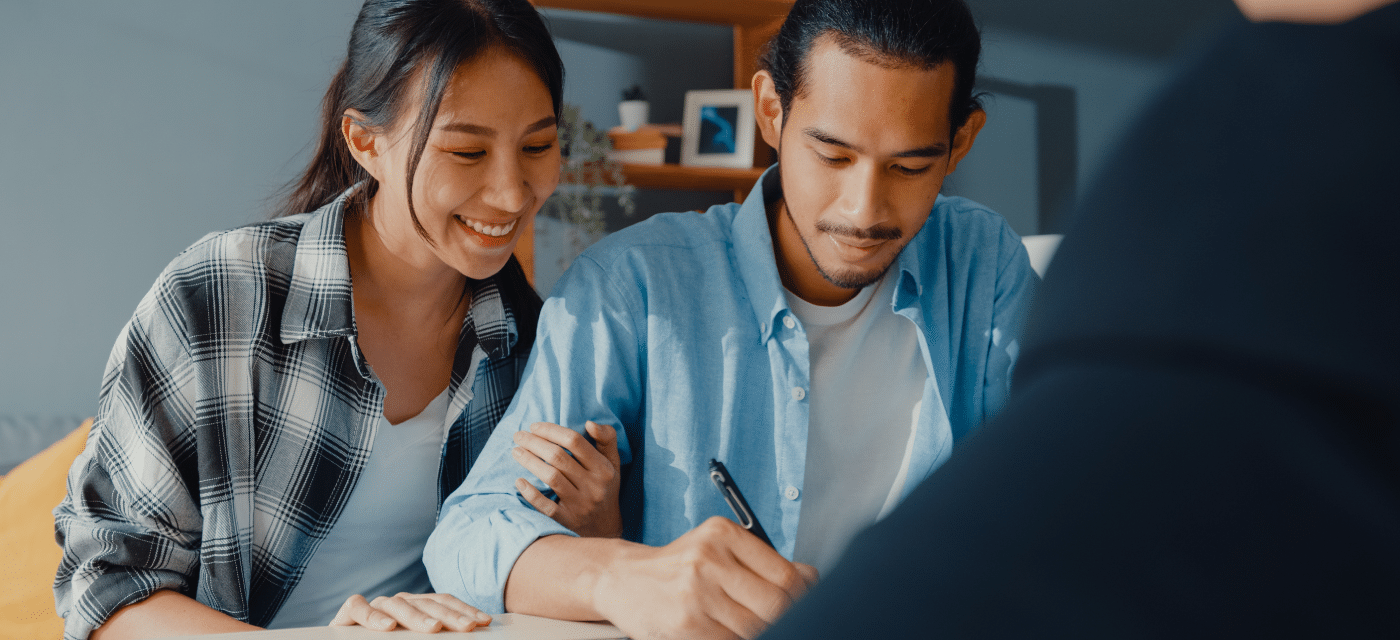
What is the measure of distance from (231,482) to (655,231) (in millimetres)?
613

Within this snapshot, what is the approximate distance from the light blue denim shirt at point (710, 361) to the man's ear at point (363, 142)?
308 millimetres

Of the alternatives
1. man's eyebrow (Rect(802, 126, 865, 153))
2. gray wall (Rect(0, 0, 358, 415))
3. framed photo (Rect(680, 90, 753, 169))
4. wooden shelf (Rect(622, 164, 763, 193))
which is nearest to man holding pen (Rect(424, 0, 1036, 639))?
man's eyebrow (Rect(802, 126, 865, 153))

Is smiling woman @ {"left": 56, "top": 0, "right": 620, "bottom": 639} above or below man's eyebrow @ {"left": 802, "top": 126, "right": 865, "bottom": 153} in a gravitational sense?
below

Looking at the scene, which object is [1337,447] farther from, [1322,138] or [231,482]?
[231,482]

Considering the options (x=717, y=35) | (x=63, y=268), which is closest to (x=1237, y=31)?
(x=63, y=268)

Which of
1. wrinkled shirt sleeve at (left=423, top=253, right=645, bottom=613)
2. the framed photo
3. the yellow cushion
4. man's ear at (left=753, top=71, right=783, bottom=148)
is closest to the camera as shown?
wrinkled shirt sleeve at (left=423, top=253, right=645, bottom=613)

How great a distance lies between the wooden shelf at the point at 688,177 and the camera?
2.96 metres

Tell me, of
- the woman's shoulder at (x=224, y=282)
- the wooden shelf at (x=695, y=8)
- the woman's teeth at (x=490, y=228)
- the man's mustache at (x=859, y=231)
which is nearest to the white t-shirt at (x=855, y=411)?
the man's mustache at (x=859, y=231)

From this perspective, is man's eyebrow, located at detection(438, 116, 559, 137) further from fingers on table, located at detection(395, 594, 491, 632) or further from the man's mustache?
fingers on table, located at detection(395, 594, 491, 632)

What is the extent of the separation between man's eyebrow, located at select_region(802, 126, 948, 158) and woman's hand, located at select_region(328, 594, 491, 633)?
2.17 ft

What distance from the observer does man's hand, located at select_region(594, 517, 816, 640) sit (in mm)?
685

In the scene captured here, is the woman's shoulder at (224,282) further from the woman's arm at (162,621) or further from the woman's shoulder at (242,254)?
the woman's arm at (162,621)

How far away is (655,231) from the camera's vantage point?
4.12ft

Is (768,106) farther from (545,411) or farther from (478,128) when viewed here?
(545,411)
